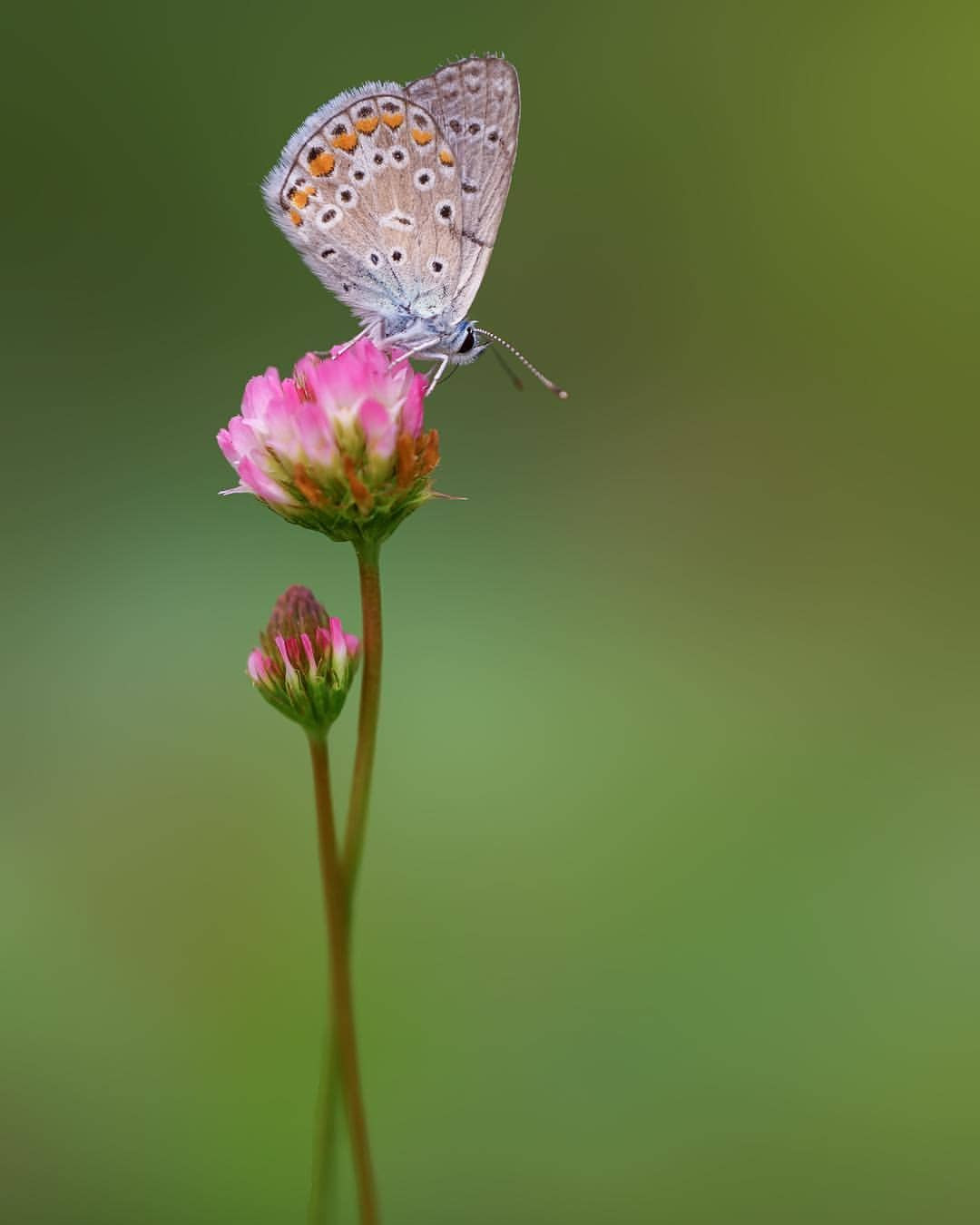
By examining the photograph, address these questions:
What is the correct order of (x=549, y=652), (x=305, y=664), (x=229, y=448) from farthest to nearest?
(x=549, y=652)
(x=229, y=448)
(x=305, y=664)

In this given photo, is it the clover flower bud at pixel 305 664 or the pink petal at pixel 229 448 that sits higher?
the pink petal at pixel 229 448

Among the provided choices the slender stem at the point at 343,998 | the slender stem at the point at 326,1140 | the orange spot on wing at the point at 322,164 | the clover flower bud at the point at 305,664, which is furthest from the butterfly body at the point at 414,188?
the slender stem at the point at 326,1140

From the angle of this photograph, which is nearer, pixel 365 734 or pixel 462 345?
pixel 365 734

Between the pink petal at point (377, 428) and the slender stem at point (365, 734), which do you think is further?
the pink petal at point (377, 428)

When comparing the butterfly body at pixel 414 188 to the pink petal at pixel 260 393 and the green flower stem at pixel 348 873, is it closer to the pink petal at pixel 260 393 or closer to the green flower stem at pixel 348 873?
the pink petal at pixel 260 393

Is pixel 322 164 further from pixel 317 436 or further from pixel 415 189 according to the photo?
pixel 317 436

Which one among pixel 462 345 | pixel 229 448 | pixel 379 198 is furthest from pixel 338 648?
pixel 379 198

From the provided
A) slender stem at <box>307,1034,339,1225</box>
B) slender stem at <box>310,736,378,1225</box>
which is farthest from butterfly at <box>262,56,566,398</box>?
slender stem at <box>307,1034,339,1225</box>

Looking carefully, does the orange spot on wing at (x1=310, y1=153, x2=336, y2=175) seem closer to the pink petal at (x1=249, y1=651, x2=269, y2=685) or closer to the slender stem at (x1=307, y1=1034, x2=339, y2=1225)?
the pink petal at (x1=249, y1=651, x2=269, y2=685)
